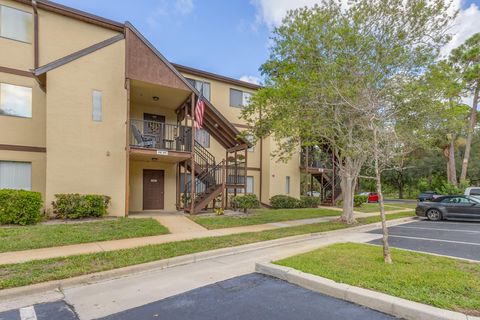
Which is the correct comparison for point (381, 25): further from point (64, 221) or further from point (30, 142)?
point (30, 142)

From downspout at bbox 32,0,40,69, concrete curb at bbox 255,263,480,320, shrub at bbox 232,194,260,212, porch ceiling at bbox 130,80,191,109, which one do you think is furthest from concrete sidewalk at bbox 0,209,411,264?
downspout at bbox 32,0,40,69

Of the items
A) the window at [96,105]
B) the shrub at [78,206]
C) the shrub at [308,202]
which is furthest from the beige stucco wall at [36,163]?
the shrub at [308,202]

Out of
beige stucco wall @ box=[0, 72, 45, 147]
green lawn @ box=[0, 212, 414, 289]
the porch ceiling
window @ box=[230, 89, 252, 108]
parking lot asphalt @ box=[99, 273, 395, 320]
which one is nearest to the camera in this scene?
parking lot asphalt @ box=[99, 273, 395, 320]

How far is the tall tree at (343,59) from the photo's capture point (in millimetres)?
9523

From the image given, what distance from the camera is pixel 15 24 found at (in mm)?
12289

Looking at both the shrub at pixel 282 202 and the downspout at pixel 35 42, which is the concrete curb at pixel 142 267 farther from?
the downspout at pixel 35 42

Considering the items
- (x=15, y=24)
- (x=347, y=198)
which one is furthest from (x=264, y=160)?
(x=15, y=24)

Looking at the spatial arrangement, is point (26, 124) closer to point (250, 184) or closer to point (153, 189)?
point (153, 189)

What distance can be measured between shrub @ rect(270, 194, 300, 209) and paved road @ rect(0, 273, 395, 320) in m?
15.0

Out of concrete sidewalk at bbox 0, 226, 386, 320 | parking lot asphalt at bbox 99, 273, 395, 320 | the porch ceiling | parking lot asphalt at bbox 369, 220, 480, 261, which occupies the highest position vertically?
the porch ceiling

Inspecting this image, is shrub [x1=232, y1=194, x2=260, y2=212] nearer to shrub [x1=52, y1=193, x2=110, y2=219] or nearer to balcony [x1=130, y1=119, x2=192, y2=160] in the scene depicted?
balcony [x1=130, y1=119, x2=192, y2=160]

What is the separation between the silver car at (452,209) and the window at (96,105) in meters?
17.3

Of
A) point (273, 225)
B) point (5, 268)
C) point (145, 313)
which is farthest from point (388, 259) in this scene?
point (5, 268)

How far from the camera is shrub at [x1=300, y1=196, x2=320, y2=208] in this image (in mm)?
21125
